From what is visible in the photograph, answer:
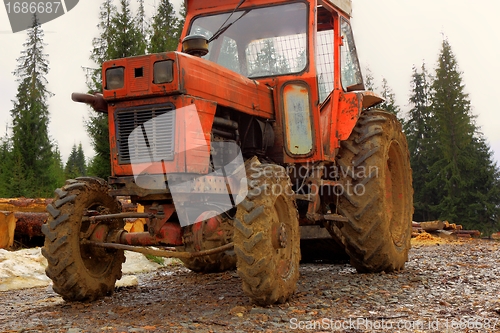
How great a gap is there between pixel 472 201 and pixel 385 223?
30.6 m

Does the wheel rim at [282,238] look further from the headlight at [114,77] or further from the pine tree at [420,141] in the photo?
the pine tree at [420,141]

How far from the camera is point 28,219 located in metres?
10.8

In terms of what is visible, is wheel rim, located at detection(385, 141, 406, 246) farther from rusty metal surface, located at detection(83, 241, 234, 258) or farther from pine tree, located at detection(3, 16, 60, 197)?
pine tree, located at detection(3, 16, 60, 197)


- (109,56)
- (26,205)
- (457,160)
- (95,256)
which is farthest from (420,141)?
(95,256)

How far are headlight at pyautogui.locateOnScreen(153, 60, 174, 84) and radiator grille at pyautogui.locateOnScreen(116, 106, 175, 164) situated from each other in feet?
0.80

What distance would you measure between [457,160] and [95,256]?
3394 centimetres

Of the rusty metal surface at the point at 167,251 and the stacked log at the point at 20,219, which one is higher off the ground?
the stacked log at the point at 20,219

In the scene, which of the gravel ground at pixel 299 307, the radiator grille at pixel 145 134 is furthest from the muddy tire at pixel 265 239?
the radiator grille at pixel 145 134

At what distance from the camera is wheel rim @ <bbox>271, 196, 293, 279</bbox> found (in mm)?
4887

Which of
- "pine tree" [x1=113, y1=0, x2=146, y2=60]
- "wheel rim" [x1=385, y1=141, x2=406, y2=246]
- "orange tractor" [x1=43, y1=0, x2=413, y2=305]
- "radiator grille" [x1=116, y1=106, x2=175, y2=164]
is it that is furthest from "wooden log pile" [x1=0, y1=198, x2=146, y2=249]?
"pine tree" [x1=113, y1=0, x2=146, y2=60]

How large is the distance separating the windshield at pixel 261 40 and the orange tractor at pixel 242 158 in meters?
0.01

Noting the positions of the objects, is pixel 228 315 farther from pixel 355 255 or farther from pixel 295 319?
pixel 355 255

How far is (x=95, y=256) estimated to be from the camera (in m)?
5.72

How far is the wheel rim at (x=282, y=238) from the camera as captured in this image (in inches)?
192
